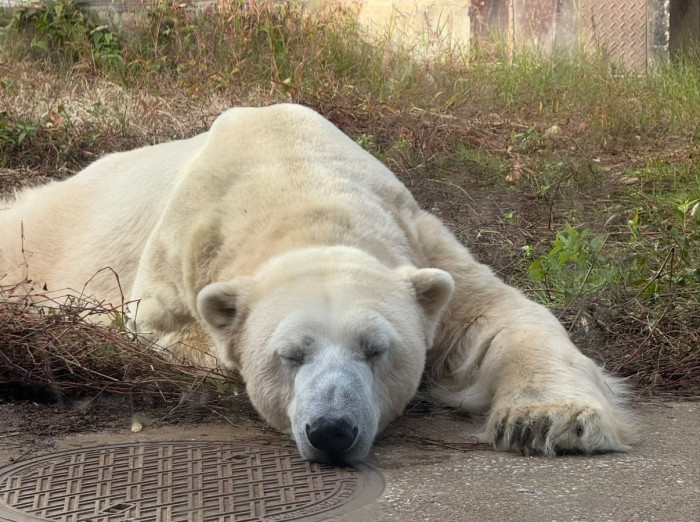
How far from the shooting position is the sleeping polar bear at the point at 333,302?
279 centimetres

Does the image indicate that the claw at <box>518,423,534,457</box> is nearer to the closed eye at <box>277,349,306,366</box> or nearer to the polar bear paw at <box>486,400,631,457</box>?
the polar bear paw at <box>486,400,631,457</box>

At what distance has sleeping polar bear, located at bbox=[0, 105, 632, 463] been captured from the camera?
2.79 m

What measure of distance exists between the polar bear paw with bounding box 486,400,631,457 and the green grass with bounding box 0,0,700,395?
0.82 meters

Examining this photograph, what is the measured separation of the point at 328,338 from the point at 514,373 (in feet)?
2.39

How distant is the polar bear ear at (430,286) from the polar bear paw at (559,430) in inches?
17.9

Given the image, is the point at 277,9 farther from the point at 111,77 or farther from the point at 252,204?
the point at 252,204

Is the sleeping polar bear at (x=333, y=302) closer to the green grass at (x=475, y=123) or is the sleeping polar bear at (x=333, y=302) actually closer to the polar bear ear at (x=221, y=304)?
the polar bear ear at (x=221, y=304)

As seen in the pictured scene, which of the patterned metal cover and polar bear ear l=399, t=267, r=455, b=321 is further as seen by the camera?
the patterned metal cover

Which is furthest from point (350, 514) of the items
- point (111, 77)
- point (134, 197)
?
point (111, 77)

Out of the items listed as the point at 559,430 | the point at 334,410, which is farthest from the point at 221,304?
the point at 559,430

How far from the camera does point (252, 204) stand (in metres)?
3.41

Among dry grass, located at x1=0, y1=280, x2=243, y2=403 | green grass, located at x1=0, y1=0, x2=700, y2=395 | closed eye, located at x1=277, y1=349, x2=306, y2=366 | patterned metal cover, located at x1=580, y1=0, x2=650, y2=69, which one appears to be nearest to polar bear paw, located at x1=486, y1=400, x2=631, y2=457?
closed eye, located at x1=277, y1=349, x2=306, y2=366

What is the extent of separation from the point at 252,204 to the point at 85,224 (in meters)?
1.81

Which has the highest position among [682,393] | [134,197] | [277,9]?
[277,9]
